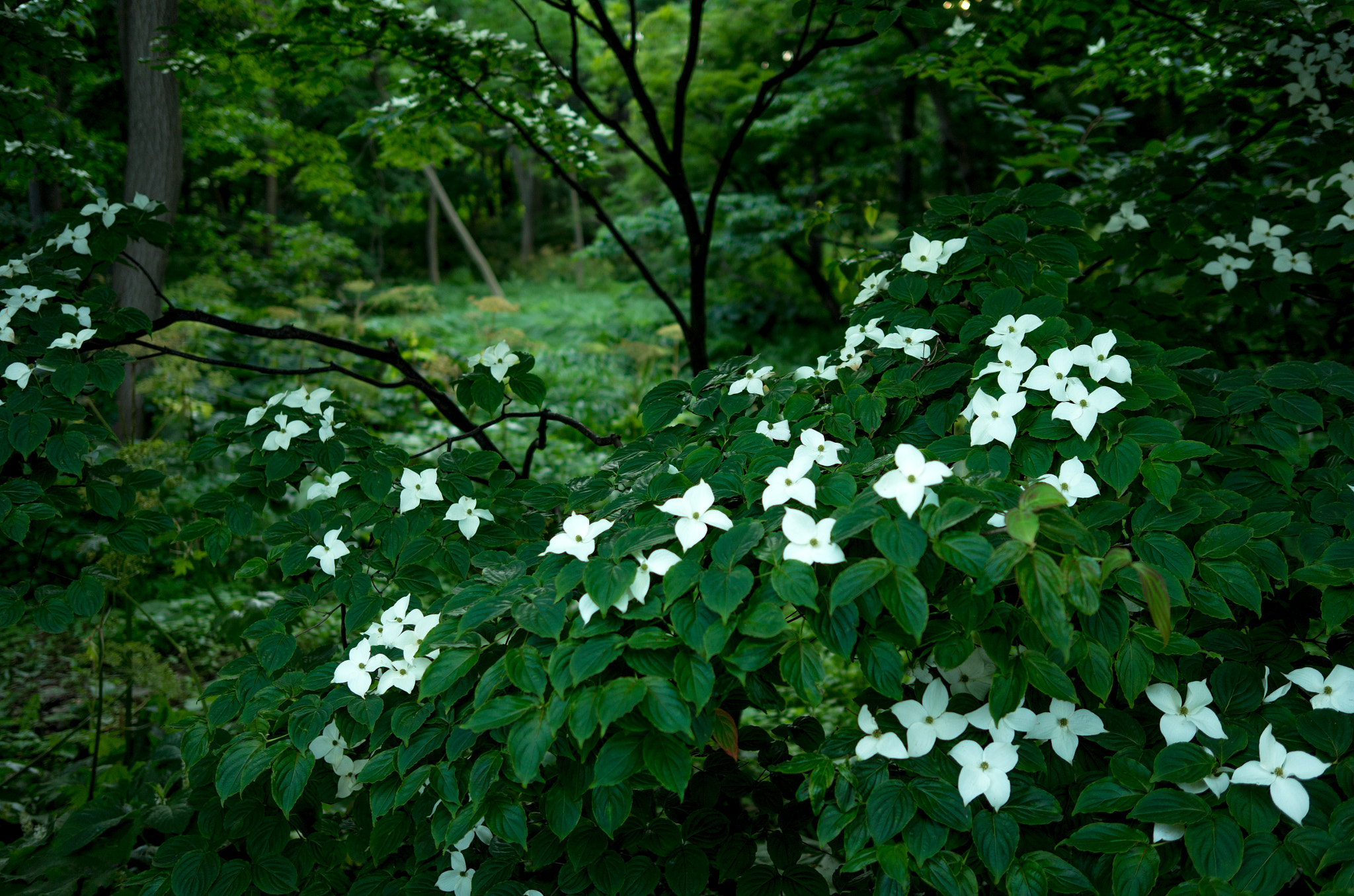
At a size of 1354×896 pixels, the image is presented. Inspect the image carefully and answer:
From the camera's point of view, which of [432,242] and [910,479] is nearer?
[910,479]

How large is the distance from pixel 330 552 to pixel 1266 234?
6.65 ft

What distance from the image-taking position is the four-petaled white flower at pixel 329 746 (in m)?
1.21

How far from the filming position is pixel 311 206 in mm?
14336

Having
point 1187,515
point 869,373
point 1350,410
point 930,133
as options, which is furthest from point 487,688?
point 930,133

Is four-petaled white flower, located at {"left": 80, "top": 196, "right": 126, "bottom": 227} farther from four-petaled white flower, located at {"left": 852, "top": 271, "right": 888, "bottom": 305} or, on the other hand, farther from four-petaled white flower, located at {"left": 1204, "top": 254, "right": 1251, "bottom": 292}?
four-petaled white flower, located at {"left": 1204, "top": 254, "right": 1251, "bottom": 292}

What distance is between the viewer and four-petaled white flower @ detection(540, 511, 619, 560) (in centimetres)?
99

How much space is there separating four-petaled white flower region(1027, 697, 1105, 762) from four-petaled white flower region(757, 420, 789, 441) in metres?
0.51

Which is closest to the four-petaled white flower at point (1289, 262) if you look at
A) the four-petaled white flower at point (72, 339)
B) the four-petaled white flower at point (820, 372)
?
the four-petaled white flower at point (820, 372)

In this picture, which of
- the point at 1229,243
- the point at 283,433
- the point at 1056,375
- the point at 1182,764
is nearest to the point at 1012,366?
the point at 1056,375

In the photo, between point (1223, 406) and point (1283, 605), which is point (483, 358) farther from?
point (1283, 605)

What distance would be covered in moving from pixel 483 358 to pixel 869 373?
2.43 ft

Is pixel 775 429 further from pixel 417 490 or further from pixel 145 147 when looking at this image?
pixel 145 147

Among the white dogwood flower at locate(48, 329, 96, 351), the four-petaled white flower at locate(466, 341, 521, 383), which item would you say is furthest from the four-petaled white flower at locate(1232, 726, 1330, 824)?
the white dogwood flower at locate(48, 329, 96, 351)

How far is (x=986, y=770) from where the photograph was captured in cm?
96
